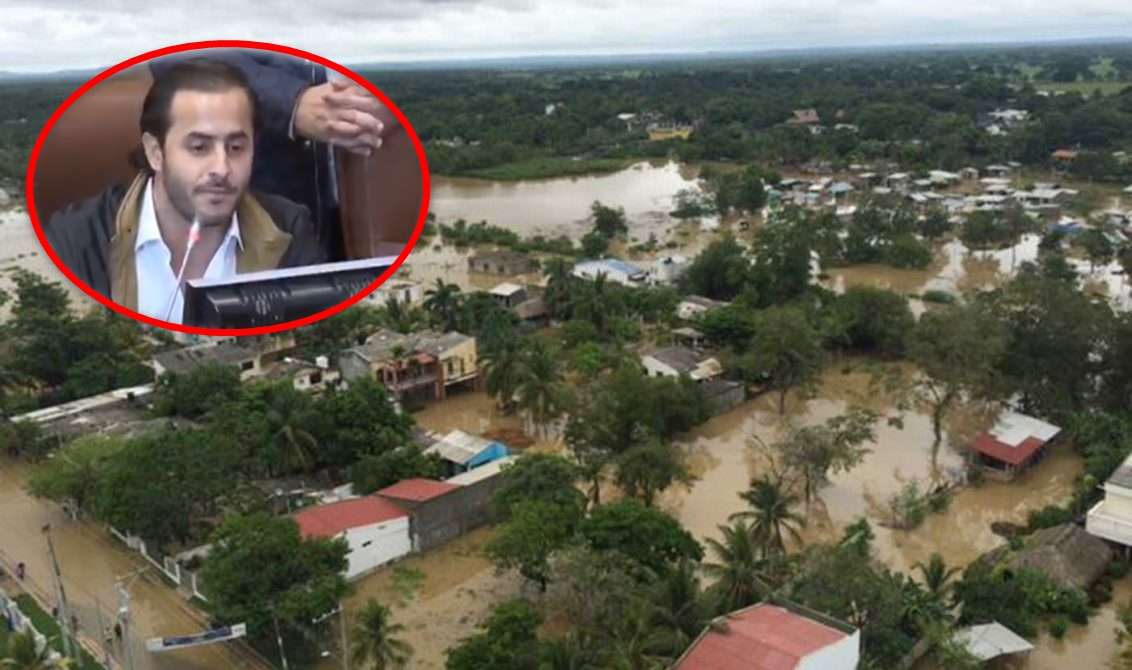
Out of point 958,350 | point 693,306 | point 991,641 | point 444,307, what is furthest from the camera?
point 693,306

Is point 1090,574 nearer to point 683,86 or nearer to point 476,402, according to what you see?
point 476,402

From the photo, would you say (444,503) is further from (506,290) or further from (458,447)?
(506,290)

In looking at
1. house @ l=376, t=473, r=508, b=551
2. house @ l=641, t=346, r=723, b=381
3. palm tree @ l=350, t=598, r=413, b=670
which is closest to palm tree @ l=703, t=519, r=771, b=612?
palm tree @ l=350, t=598, r=413, b=670

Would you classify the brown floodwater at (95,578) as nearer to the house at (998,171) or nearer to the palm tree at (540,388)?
the palm tree at (540,388)

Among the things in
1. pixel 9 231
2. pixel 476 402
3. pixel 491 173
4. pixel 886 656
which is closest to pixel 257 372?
pixel 476 402

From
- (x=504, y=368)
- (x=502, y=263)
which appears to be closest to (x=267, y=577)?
(x=504, y=368)

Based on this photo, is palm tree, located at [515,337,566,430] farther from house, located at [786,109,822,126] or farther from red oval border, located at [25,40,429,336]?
house, located at [786,109,822,126]
